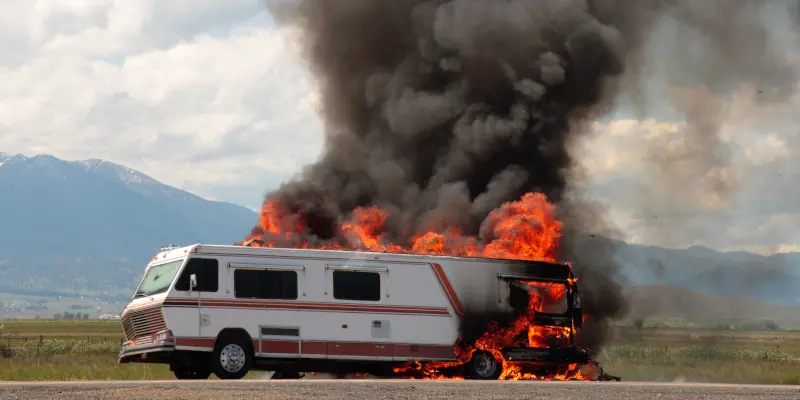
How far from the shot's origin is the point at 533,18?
1607 inches

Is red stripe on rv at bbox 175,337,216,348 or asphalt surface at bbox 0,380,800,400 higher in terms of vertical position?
red stripe on rv at bbox 175,337,216,348

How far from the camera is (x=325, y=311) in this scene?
26.8m

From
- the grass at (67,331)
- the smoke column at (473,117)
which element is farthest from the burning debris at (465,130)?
the grass at (67,331)

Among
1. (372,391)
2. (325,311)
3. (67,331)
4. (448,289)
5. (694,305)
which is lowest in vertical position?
(372,391)

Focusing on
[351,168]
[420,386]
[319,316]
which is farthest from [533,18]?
[420,386]

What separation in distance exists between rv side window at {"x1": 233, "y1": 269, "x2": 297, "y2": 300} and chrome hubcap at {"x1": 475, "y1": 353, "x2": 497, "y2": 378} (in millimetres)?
5122

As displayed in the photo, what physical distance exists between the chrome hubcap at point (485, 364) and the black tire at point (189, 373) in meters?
6.75

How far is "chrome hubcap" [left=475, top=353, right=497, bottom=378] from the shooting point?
92.6 ft

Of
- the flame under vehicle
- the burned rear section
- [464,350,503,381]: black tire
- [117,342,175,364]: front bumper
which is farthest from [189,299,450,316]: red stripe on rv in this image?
[464,350,503,381]: black tire

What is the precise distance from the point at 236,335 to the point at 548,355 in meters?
8.19

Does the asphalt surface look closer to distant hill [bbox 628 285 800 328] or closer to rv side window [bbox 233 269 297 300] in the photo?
rv side window [bbox 233 269 297 300]

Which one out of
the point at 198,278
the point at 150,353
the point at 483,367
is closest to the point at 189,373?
the point at 150,353

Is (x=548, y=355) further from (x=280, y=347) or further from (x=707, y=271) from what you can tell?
(x=707, y=271)

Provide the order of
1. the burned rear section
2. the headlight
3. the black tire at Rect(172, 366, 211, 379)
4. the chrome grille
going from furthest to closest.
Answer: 1. the burned rear section
2. the black tire at Rect(172, 366, 211, 379)
3. the chrome grille
4. the headlight
